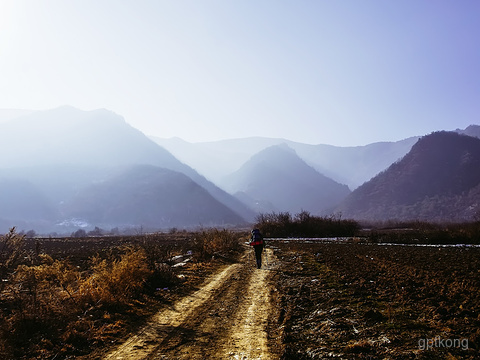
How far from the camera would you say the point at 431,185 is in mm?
165625

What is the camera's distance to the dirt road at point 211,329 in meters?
6.20

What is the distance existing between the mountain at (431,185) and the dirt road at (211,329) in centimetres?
15000

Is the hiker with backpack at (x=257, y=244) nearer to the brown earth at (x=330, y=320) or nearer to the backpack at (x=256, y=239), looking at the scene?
the backpack at (x=256, y=239)

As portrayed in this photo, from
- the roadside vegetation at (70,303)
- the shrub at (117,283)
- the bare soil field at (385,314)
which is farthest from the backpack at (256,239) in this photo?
the shrub at (117,283)

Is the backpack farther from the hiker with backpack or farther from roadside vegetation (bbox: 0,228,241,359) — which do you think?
roadside vegetation (bbox: 0,228,241,359)

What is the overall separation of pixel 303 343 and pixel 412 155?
21171cm

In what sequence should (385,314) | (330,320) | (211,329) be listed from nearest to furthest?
(385,314)
(330,320)
(211,329)

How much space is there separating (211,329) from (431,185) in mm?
188226

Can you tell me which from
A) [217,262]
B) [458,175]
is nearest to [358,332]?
[217,262]

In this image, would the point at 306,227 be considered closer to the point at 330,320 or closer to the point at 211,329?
the point at 330,320

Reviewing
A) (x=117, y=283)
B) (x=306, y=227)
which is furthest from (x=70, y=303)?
(x=306, y=227)

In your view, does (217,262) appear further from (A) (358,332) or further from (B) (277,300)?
(A) (358,332)

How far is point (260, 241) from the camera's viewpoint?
1698 cm

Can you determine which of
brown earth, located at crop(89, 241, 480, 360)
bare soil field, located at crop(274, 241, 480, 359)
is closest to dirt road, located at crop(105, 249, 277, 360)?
brown earth, located at crop(89, 241, 480, 360)
